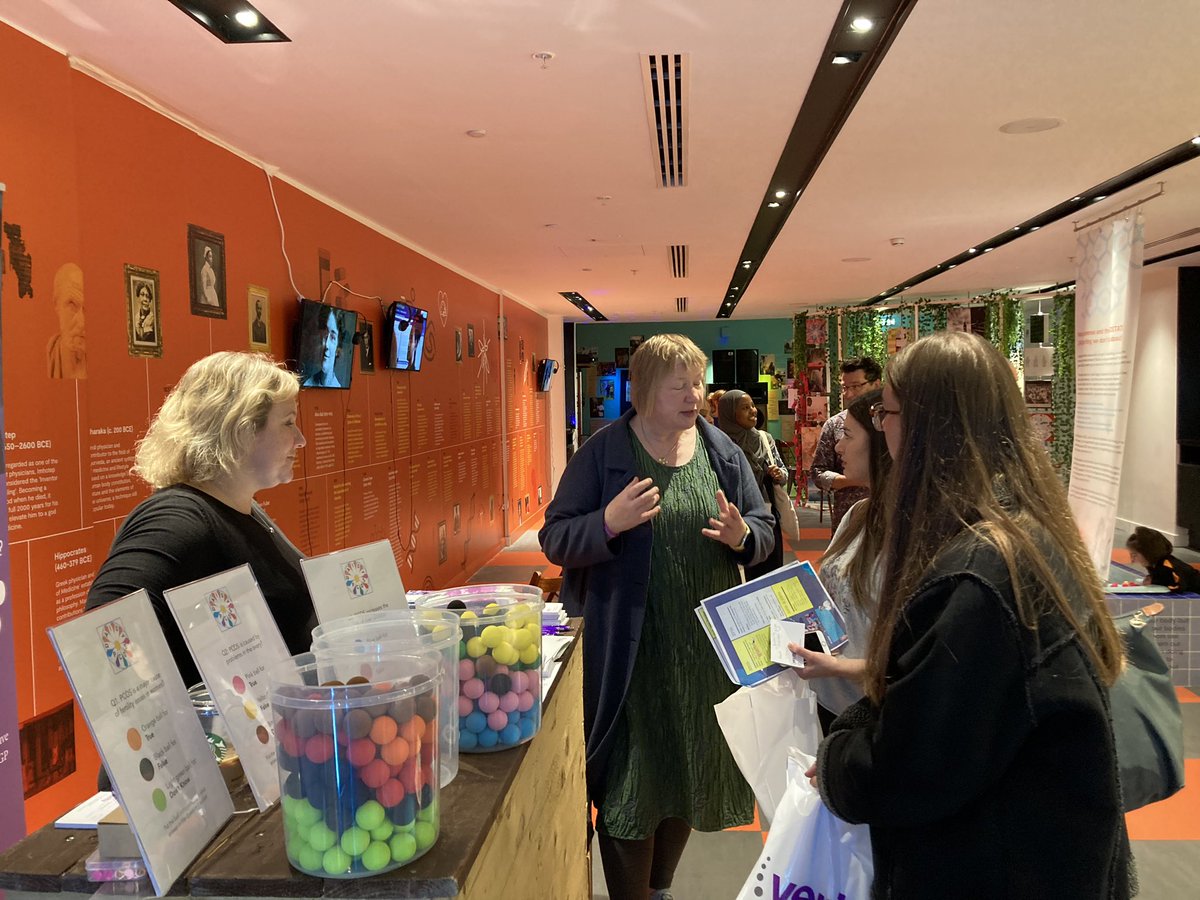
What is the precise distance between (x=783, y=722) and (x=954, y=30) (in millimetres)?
2397

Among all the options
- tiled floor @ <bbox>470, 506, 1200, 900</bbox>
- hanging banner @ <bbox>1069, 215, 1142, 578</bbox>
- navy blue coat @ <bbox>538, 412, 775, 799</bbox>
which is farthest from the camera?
hanging banner @ <bbox>1069, 215, 1142, 578</bbox>

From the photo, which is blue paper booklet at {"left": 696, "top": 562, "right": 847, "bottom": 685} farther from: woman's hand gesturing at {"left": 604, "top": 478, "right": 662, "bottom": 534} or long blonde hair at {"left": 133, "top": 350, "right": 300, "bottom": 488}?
long blonde hair at {"left": 133, "top": 350, "right": 300, "bottom": 488}

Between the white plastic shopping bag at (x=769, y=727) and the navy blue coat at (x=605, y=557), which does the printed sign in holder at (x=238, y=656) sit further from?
the navy blue coat at (x=605, y=557)

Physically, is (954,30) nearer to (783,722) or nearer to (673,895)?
(783,722)

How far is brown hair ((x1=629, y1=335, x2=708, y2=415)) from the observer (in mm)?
2309

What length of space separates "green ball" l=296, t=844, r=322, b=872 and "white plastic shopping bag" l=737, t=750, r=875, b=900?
2.70ft

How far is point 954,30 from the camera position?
2.89 meters

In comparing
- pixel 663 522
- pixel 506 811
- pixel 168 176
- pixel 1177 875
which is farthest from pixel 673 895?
pixel 168 176

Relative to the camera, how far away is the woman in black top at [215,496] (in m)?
1.54

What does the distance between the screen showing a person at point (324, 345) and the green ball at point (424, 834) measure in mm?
3693

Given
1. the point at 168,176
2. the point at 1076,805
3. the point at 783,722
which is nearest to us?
the point at 1076,805

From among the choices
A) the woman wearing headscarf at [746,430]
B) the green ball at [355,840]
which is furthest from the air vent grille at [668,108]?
the green ball at [355,840]

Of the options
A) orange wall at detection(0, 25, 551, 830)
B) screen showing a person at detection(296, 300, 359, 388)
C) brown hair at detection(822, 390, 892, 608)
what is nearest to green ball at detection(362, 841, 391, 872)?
brown hair at detection(822, 390, 892, 608)

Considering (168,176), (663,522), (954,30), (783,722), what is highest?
(954,30)
